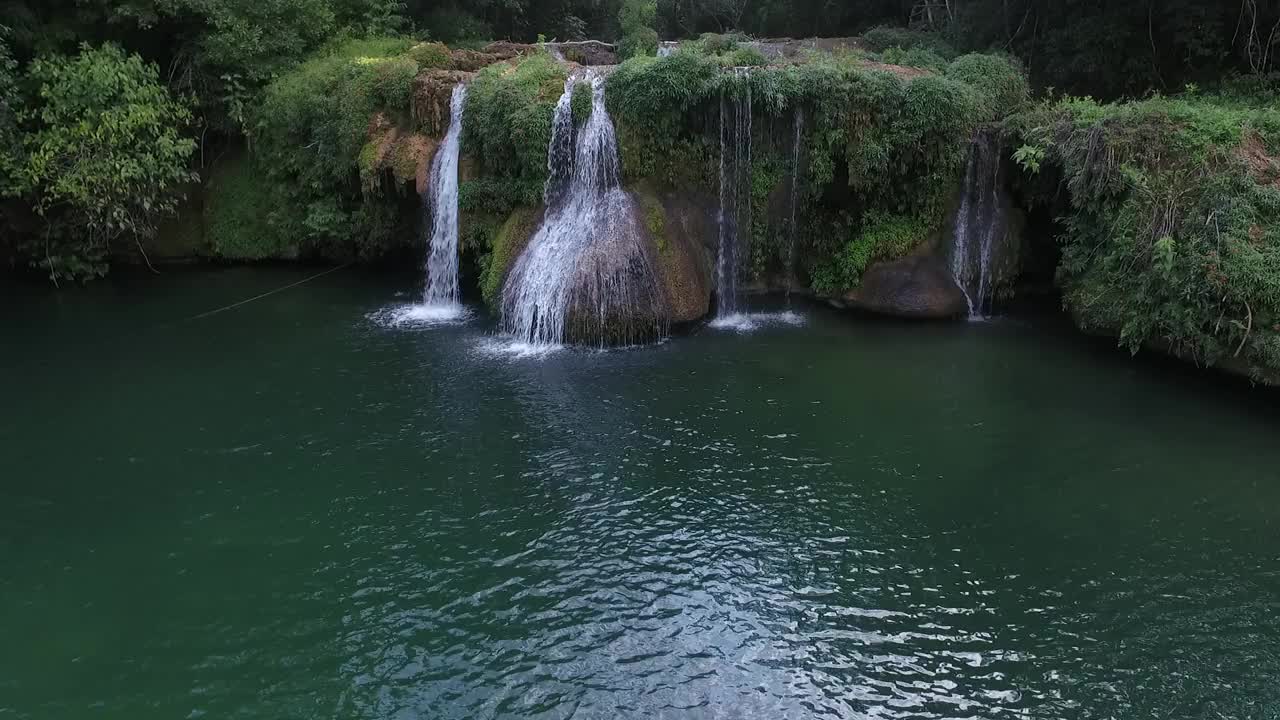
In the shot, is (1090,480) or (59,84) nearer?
(1090,480)

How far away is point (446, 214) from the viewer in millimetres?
17609

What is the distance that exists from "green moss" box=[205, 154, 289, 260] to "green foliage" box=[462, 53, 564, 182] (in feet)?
22.7

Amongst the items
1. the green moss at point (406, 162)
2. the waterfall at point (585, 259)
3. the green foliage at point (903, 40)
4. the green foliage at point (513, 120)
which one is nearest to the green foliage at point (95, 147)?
the green moss at point (406, 162)

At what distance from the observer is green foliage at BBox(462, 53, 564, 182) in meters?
16.2

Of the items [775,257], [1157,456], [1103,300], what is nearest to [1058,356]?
[1103,300]

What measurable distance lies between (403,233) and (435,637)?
14.2 m

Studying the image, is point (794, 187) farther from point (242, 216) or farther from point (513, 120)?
point (242, 216)

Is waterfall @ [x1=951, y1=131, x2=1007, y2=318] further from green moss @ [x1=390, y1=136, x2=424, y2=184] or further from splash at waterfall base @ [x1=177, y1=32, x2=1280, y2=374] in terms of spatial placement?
green moss @ [x1=390, y1=136, x2=424, y2=184]

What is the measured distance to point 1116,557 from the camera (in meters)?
8.88

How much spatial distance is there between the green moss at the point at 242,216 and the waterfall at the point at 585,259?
8.56 metres

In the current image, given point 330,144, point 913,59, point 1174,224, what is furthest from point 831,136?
point 330,144

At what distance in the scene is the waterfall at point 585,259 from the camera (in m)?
15.2

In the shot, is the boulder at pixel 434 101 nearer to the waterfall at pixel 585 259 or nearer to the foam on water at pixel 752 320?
the waterfall at pixel 585 259

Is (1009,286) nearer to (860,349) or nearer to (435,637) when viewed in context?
(860,349)
